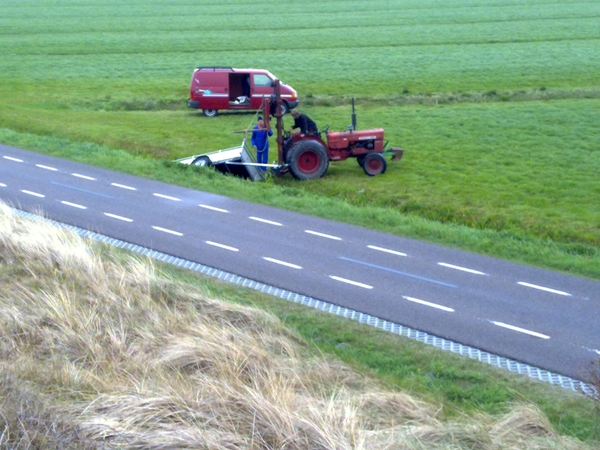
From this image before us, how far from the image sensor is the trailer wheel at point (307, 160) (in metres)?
21.4

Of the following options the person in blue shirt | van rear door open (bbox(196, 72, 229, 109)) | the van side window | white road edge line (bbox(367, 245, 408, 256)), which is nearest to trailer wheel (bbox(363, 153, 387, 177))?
the person in blue shirt

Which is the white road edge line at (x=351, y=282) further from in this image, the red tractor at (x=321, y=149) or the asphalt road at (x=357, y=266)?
the red tractor at (x=321, y=149)

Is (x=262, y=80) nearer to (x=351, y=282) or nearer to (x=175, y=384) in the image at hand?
(x=351, y=282)

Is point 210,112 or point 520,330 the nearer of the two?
point 520,330

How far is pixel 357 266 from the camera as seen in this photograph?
14.5 meters

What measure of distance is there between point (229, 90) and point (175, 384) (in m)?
27.8

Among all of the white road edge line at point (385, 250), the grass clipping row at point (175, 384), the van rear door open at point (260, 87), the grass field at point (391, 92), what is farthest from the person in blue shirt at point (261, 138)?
the van rear door open at point (260, 87)

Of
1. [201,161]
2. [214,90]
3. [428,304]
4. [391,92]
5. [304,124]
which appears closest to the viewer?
[428,304]

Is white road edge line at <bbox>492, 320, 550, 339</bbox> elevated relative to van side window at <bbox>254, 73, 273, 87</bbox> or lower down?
lower down

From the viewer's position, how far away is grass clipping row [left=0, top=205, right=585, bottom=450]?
6203 millimetres

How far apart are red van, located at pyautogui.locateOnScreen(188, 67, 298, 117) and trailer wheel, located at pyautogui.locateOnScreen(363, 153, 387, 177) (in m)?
10.9

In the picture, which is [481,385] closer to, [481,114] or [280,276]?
[280,276]

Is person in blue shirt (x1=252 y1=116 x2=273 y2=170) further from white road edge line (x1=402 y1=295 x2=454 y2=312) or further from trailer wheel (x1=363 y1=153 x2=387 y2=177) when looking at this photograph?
white road edge line (x1=402 y1=295 x2=454 y2=312)

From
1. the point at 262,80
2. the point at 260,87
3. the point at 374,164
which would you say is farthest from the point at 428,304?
the point at 262,80
